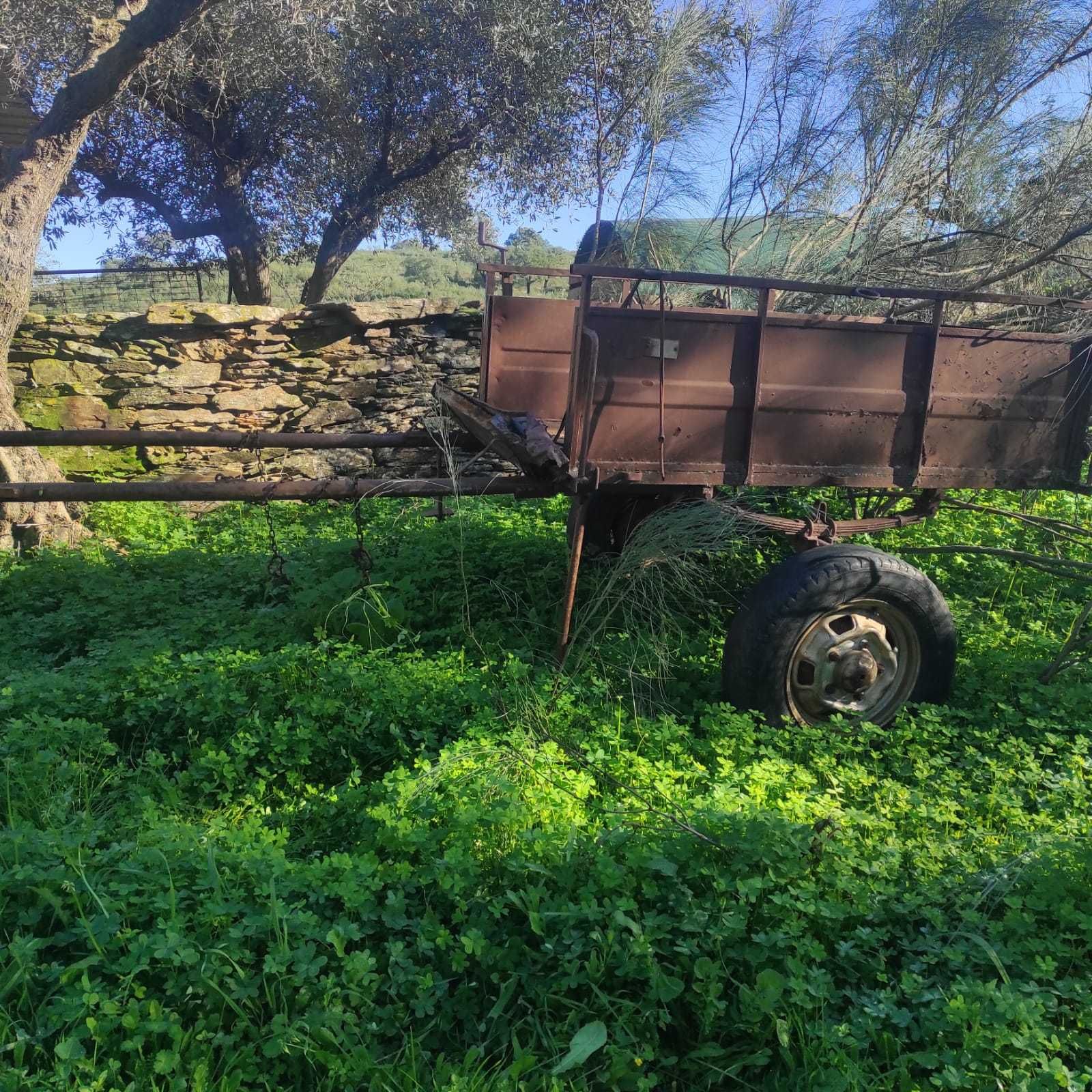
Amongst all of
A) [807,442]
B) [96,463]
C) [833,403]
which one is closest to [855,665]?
[807,442]

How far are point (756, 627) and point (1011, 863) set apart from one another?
1.22 metres

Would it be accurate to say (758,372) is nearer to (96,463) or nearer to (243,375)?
(243,375)

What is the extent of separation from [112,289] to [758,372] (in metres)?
9.65

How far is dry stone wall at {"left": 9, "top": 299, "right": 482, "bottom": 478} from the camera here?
25.9 feet

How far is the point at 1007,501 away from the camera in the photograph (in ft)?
21.6

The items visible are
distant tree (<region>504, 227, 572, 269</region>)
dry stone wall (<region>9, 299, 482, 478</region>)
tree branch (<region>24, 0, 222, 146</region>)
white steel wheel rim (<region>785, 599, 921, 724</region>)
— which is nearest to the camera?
white steel wheel rim (<region>785, 599, 921, 724</region>)

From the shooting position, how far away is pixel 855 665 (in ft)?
11.7

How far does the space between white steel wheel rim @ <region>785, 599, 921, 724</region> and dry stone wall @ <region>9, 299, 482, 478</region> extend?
4.59 m

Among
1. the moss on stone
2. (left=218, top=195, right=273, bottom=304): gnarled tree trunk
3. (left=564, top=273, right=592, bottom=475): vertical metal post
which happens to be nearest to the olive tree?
(left=218, top=195, right=273, bottom=304): gnarled tree trunk

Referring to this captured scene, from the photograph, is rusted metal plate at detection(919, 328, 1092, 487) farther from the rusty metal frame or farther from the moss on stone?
the moss on stone

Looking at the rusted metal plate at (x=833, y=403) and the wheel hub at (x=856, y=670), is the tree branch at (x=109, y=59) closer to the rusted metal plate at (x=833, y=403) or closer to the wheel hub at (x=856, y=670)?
the rusted metal plate at (x=833, y=403)

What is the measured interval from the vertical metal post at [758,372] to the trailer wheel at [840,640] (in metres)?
0.44

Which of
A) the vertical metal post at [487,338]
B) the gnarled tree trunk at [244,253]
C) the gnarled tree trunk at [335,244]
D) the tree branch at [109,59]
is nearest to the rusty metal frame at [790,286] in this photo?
the vertical metal post at [487,338]

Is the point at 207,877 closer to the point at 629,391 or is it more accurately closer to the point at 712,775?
the point at 712,775
